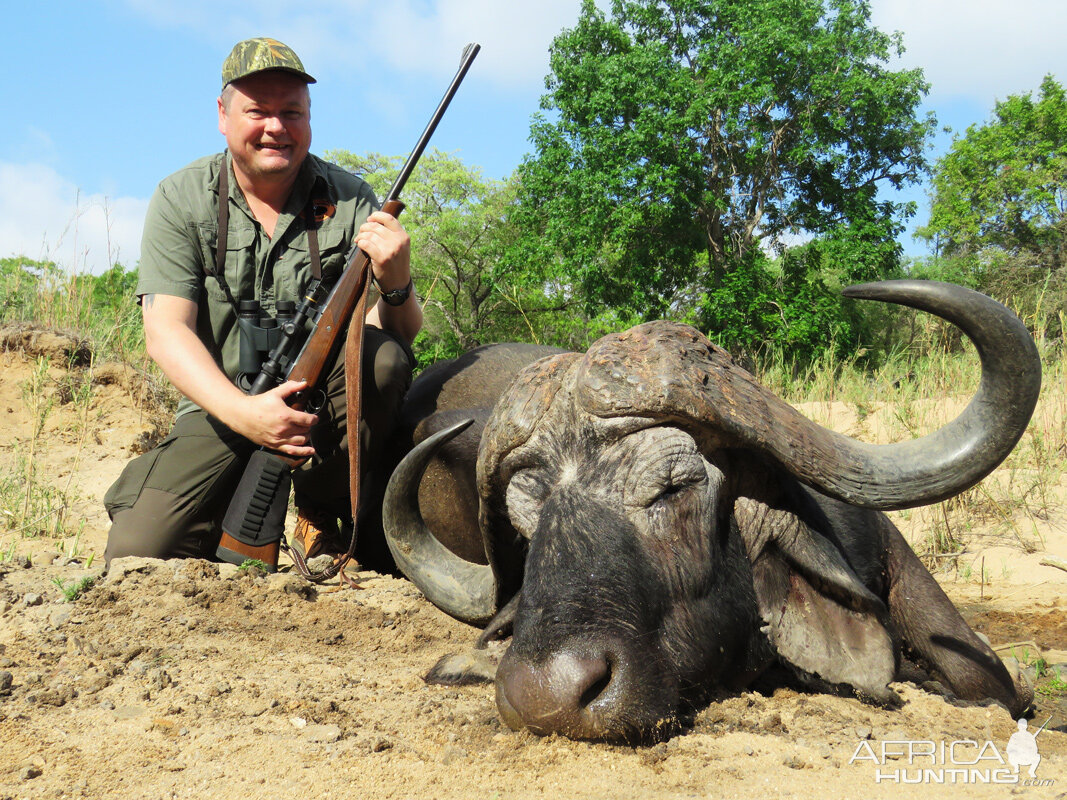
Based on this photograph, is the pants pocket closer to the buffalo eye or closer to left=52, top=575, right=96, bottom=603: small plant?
left=52, top=575, right=96, bottom=603: small plant

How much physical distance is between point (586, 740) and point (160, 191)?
402cm

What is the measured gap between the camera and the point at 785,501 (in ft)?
9.12

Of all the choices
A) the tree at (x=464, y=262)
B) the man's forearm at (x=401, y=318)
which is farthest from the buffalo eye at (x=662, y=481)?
the tree at (x=464, y=262)

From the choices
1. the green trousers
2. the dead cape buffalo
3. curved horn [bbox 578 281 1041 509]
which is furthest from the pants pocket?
curved horn [bbox 578 281 1041 509]

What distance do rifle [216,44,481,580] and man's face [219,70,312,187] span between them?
2.01 feet

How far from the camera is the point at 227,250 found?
4777mm

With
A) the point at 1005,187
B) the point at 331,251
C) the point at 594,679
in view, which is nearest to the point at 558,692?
the point at 594,679

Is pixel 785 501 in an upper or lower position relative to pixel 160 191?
lower

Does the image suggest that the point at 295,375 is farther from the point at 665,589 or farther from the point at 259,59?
the point at 665,589

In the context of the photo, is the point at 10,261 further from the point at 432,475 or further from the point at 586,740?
the point at 586,740

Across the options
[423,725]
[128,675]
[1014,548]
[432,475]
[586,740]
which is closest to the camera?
[586,740]

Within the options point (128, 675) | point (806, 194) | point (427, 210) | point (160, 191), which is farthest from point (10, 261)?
point (128, 675)

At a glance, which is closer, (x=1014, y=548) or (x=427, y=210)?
(x=1014, y=548)

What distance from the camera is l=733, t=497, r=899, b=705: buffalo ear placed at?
8.57ft
